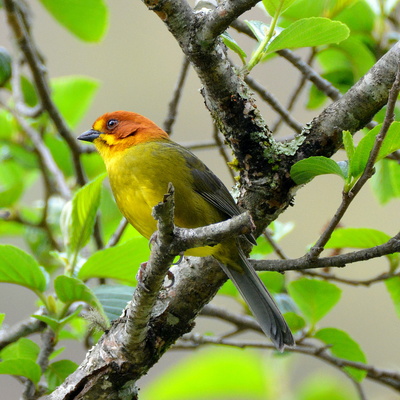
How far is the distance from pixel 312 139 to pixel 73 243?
1.14 meters

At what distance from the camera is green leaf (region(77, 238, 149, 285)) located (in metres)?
2.68

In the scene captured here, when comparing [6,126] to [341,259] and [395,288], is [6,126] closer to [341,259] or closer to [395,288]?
[395,288]

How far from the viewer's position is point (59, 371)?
272cm

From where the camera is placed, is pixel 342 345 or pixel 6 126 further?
pixel 6 126

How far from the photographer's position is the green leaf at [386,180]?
3482 mm

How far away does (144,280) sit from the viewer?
2.09 m

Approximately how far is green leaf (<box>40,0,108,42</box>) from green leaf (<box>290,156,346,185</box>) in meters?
1.99

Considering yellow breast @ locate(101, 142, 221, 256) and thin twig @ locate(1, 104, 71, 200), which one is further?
thin twig @ locate(1, 104, 71, 200)

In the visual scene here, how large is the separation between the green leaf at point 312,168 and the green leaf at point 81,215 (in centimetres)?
88

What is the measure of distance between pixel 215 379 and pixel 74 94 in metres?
3.55

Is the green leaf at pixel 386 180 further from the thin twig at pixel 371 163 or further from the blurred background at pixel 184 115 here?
the blurred background at pixel 184 115

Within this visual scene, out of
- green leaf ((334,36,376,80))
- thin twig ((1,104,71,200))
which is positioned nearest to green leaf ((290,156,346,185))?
green leaf ((334,36,376,80))

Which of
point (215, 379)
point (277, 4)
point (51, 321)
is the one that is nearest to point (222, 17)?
point (277, 4)

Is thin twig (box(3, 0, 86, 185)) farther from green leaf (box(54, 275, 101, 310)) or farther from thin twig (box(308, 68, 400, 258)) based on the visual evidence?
thin twig (box(308, 68, 400, 258))
